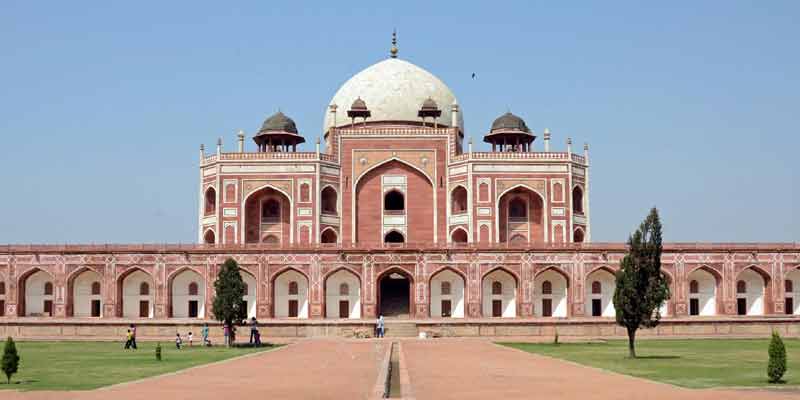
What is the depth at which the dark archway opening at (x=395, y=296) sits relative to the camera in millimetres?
42406

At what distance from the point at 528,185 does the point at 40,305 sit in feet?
75.3

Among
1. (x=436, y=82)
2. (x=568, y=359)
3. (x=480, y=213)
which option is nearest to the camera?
(x=568, y=359)

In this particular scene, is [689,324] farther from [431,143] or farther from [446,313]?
[431,143]

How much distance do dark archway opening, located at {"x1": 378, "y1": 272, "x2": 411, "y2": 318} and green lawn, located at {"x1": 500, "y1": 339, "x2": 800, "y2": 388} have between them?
12551 millimetres

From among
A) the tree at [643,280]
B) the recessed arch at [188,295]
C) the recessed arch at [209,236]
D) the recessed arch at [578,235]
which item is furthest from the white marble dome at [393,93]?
the tree at [643,280]

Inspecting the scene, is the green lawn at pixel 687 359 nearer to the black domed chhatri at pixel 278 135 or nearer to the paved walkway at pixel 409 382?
the paved walkway at pixel 409 382

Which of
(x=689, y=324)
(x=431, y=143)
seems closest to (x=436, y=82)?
(x=431, y=143)

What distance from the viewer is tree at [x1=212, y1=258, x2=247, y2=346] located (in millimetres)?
30500

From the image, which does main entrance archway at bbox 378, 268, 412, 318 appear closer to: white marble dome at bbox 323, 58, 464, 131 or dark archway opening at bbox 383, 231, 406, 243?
dark archway opening at bbox 383, 231, 406, 243

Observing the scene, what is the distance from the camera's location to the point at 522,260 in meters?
40.7

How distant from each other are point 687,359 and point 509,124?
27734mm

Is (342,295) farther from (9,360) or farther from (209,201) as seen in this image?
(9,360)

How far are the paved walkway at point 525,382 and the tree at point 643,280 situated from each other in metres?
3.09

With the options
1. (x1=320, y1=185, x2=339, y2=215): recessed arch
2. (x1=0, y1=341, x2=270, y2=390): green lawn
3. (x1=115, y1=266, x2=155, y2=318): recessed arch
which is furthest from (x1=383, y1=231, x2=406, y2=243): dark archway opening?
(x1=0, y1=341, x2=270, y2=390): green lawn
